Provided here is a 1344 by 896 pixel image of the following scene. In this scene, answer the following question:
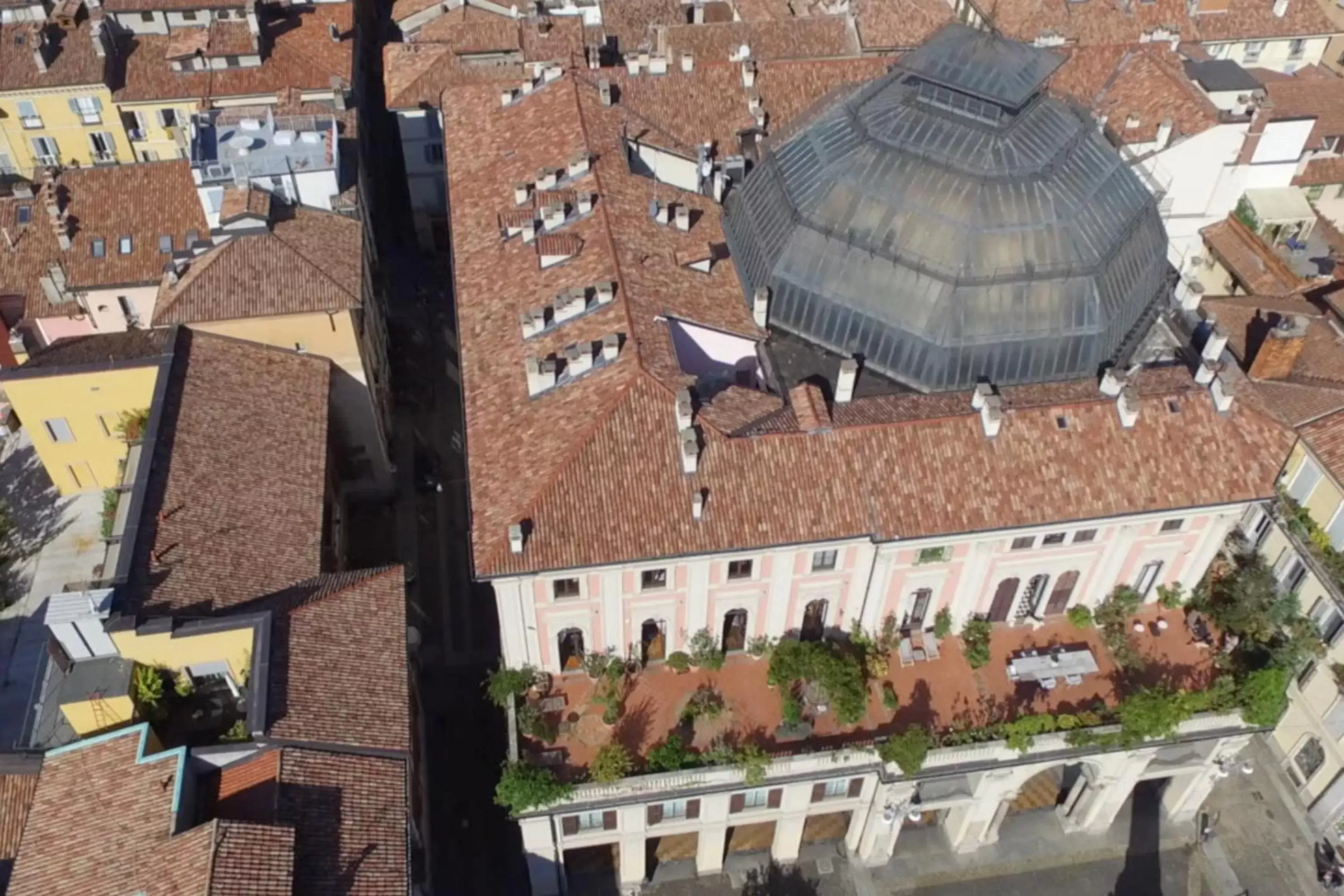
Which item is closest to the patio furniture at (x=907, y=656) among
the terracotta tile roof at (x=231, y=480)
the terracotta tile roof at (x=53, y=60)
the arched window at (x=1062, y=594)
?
the arched window at (x=1062, y=594)

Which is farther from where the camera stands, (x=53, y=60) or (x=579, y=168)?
(x=53, y=60)

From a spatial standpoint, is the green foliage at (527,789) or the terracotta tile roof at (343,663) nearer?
the terracotta tile roof at (343,663)

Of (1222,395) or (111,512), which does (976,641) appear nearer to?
(1222,395)

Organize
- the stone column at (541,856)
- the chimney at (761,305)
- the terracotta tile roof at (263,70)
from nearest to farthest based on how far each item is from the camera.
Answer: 1. the stone column at (541,856)
2. the chimney at (761,305)
3. the terracotta tile roof at (263,70)

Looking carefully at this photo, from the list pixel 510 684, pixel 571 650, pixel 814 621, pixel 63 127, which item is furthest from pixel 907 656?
pixel 63 127

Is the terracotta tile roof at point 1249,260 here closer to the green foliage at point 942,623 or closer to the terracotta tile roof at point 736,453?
the terracotta tile roof at point 736,453

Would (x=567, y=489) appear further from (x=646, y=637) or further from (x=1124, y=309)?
(x=1124, y=309)
